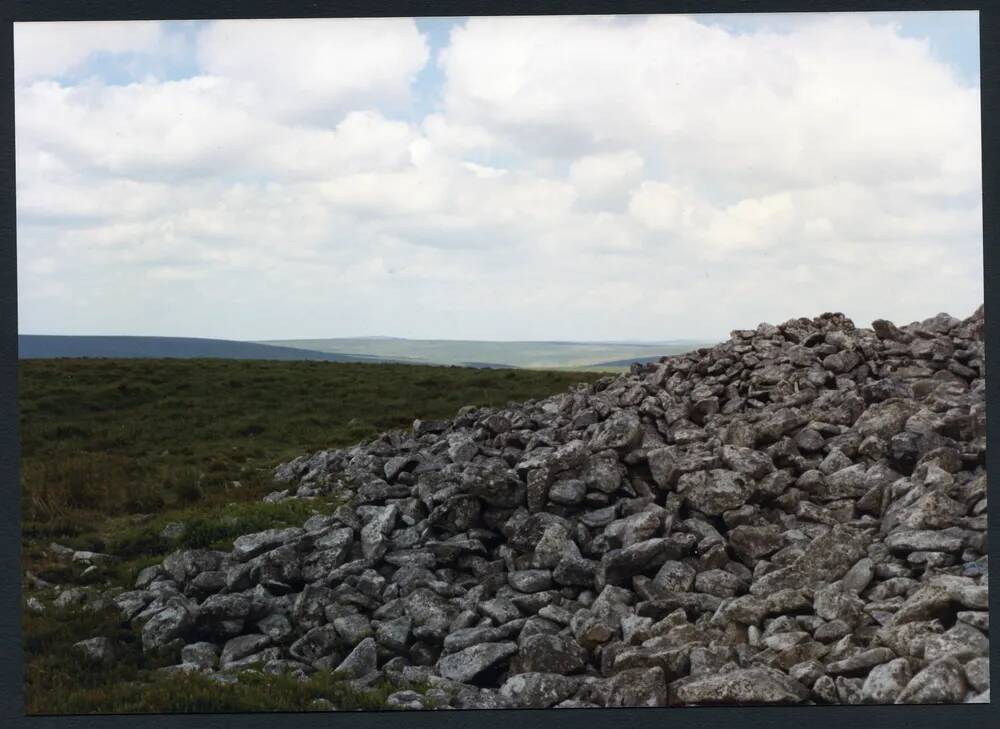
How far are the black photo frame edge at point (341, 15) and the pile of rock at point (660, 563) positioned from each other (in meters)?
0.34

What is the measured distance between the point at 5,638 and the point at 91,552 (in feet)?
17.4

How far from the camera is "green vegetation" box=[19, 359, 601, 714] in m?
10.6

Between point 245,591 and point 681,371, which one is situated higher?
point 681,371

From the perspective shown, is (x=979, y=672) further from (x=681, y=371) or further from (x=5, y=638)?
(x=5, y=638)

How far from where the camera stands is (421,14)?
10.4 metres

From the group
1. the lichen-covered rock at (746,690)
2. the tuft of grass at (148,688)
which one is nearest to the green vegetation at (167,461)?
the tuft of grass at (148,688)

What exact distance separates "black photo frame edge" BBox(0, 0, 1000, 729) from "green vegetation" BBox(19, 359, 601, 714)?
0.41 m

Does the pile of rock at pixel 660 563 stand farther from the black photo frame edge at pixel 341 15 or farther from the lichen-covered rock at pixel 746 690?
the black photo frame edge at pixel 341 15

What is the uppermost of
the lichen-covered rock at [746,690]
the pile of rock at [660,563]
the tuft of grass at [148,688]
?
the pile of rock at [660,563]

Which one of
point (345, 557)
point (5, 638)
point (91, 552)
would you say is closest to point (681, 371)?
point (345, 557)

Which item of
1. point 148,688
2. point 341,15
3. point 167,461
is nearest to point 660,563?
point 148,688

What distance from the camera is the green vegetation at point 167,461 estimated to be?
10586 mm

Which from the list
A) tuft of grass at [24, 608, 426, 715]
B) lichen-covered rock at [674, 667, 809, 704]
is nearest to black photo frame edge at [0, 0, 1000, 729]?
lichen-covered rock at [674, 667, 809, 704]

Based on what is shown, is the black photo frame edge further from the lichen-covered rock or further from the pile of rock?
the pile of rock
